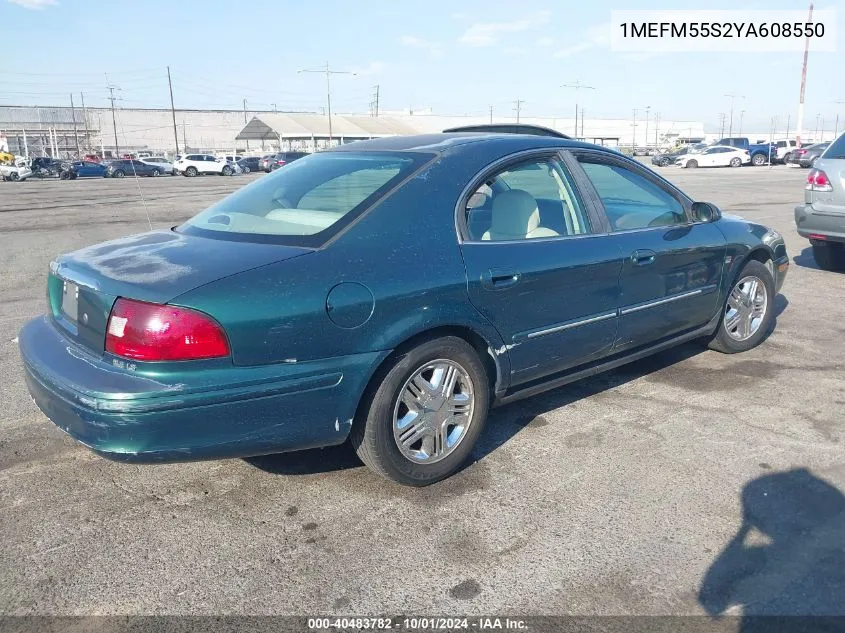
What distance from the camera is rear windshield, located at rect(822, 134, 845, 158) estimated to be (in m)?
7.44

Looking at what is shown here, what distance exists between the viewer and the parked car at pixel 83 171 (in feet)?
147

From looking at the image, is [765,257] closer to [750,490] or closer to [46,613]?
[750,490]

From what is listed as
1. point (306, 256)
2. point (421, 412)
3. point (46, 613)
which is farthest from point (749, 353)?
point (46, 613)

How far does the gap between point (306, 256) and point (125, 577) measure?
1362mm

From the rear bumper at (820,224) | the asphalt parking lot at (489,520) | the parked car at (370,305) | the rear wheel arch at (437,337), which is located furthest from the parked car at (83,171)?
the rear wheel arch at (437,337)

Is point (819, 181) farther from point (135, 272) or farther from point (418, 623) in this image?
point (135, 272)

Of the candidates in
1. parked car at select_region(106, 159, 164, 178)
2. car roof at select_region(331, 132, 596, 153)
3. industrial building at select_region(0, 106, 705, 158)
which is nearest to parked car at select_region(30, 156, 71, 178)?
parked car at select_region(106, 159, 164, 178)

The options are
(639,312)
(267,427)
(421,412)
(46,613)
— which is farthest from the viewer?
(639,312)

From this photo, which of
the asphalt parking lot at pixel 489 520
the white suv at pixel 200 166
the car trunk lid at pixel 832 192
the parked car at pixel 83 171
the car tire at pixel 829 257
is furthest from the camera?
the white suv at pixel 200 166

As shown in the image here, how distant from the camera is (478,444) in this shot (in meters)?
3.72

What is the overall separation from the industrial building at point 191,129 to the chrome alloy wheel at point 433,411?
229ft

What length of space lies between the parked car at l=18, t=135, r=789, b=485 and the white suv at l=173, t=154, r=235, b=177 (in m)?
46.0

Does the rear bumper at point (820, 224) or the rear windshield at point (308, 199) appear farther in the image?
the rear bumper at point (820, 224)

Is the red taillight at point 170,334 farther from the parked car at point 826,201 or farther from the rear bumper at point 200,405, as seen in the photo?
the parked car at point 826,201
